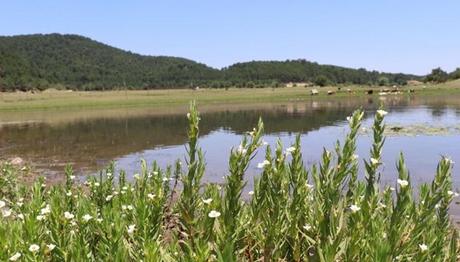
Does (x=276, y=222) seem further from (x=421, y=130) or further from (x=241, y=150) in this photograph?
(x=421, y=130)

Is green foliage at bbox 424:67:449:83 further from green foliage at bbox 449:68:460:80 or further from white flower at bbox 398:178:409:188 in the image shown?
white flower at bbox 398:178:409:188

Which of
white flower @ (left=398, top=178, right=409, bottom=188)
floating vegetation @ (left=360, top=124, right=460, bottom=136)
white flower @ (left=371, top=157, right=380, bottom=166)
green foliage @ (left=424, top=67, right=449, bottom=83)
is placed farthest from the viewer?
green foliage @ (left=424, top=67, right=449, bottom=83)

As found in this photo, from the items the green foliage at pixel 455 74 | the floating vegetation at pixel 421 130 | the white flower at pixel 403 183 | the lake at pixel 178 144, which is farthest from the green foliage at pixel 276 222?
the green foliage at pixel 455 74

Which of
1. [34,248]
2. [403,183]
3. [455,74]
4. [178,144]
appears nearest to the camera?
[403,183]

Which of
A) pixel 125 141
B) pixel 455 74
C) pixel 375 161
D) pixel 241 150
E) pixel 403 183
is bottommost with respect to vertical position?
pixel 125 141

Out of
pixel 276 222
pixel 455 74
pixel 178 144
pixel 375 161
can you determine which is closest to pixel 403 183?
pixel 375 161

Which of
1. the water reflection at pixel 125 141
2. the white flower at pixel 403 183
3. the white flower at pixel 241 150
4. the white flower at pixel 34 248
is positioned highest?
the white flower at pixel 241 150

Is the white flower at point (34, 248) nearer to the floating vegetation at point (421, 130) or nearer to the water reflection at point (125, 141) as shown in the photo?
the water reflection at point (125, 141)

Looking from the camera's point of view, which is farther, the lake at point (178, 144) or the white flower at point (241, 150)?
the lake at point (178, 144)

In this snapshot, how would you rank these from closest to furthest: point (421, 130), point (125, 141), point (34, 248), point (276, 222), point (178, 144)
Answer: point (34, 248) < point (276, 222) < point (178, 144) < point (421, 130) < point (125, 141)

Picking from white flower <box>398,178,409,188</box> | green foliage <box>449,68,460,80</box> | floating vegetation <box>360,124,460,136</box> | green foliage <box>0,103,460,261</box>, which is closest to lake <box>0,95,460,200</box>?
floating vegetation <box>360,124,460,136</box>

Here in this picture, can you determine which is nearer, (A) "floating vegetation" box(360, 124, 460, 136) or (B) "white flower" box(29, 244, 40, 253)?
(B) "white flower" box(29, 244, 40, 253)

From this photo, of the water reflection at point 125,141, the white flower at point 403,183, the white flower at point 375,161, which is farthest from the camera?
the water reflection at point 125,141

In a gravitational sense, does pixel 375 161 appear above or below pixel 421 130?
above
